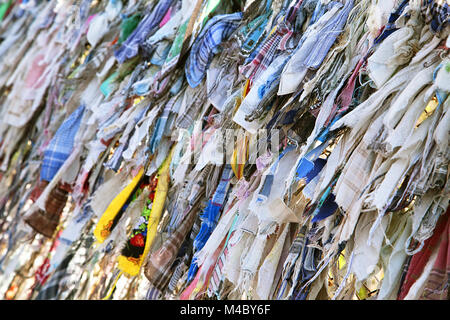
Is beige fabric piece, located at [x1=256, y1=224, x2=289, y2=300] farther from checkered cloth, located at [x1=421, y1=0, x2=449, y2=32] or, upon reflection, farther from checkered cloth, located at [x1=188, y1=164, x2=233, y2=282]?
checkered cloth, located at [x1=421, y1=0, x2=449, y2=32]

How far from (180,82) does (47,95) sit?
38.3 inches

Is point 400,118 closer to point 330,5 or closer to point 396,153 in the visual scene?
point 396,153

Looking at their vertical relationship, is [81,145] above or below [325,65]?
below

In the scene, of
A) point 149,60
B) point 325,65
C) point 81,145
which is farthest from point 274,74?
point 81,145

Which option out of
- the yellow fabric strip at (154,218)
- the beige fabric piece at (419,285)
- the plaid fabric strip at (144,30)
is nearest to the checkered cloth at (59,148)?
the plaid fabric strip at (144,30)

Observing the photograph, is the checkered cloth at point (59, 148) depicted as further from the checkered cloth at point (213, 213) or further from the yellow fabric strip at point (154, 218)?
the checkered cloth at point (213, 213)

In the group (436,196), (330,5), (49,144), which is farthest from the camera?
(49,144)

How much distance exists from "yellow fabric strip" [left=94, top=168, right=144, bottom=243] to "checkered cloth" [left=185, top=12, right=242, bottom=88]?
1.14 ft

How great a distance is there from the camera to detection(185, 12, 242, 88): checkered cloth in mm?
2078

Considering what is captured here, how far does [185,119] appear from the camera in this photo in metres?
2.09

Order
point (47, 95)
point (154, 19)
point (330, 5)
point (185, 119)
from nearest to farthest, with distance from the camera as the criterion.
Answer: point (330, 5), point (185, 119), point (154, 19), point (47, 95)

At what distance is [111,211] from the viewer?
2.20m

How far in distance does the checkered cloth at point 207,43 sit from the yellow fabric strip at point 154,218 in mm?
245

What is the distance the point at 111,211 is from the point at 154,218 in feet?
0.61
